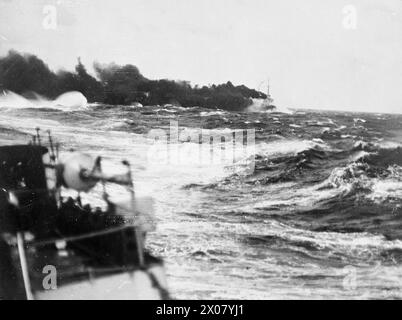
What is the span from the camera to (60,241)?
338 cm

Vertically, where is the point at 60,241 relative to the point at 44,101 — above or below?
below

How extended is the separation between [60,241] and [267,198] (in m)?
2.34

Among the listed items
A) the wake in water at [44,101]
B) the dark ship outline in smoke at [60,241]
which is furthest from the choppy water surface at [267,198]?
the dark ship outline in smoke at [60,241]

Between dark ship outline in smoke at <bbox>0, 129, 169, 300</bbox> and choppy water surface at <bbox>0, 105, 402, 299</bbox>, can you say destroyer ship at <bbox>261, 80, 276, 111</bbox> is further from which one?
dark ship outline in smoke at <bbox>0, 129, 169, 300</bbox>

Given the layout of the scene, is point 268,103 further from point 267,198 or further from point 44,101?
point 44,101

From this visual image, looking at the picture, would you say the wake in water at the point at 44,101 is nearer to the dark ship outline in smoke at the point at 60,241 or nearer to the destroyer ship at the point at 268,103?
the dark ship outline in smoke at the point at 60,241

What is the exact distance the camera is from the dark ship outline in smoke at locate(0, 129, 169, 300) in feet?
10.9

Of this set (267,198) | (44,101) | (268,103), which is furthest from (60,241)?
(268,103)

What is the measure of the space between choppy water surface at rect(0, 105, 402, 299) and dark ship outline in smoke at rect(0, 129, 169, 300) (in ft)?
0.79

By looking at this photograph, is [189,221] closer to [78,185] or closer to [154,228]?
[154,228]

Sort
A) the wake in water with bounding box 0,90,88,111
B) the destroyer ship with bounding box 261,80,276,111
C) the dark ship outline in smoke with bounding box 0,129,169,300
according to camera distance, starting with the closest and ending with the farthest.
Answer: the dark ship outline in smoke with bounding box 0,129,169,300 < the wake in water with bounding box 0,90,88,111 < the destroyer ship with bounding box 261,80,276,111

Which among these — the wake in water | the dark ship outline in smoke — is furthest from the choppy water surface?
the dark ship outline in smoke

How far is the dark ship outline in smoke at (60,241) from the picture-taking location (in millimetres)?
3320
